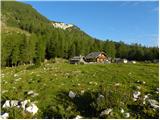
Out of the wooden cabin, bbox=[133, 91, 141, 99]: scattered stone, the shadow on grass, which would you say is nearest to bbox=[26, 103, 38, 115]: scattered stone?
the shadow on grass

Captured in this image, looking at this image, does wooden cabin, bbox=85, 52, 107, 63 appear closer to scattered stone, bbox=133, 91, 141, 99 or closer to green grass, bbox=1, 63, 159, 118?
green grass, bbox=1, 63, 159, 118

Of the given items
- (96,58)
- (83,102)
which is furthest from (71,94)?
(96,58)

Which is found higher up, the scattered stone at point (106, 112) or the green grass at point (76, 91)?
the green grass at point (76, 91)

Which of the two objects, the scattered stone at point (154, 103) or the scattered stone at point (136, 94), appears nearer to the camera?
the scattered stone at point (154, 103)

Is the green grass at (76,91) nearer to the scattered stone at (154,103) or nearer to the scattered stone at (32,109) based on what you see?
the scattered stone at (32,109)

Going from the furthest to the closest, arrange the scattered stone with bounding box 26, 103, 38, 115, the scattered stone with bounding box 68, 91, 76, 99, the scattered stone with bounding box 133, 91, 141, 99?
the scattered stone with bounding box 68, 91, 76, 99
the scattered stone with bounding box 133, 91, 141, 99
the scattered stone with bounding box 26, 103, 38, 115

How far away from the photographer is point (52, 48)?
10512 centimetres

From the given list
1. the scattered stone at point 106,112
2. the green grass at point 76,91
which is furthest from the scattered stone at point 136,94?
the scattered stone at point 106,112

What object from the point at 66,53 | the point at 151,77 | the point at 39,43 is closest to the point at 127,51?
the point at 66,53

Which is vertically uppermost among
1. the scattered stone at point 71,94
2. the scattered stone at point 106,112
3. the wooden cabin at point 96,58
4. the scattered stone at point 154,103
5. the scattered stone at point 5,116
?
the wooden cabin at point 96,58

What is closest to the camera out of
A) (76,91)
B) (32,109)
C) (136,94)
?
(32,109)

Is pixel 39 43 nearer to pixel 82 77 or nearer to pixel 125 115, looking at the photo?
pixel 82 77

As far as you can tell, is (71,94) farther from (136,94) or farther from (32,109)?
(136,94)

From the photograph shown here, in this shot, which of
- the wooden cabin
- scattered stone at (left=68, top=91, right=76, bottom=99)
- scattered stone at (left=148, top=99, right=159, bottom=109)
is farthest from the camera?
the wooden cabin
